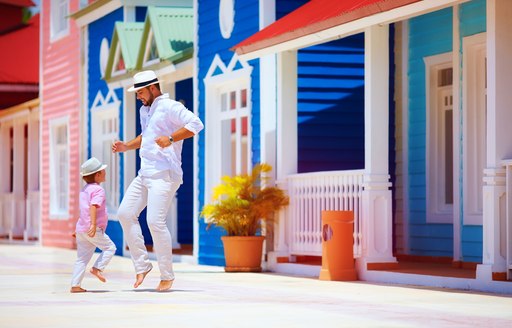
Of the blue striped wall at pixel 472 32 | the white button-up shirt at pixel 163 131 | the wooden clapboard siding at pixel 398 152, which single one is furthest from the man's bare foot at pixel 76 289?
the wooden clapboard siding at pixel 398 152

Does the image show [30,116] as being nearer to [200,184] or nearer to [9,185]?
[9,185]

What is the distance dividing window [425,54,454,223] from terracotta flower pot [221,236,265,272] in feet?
7.09

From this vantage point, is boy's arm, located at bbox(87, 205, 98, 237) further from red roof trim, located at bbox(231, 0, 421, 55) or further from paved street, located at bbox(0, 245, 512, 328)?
red roof trim, located at bbox(231, 0, 421, 55)

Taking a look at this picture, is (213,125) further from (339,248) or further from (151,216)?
(151,216)

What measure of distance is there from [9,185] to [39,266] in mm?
14799

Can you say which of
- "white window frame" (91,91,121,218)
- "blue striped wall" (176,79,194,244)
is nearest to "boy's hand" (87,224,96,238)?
"blue striped wall" (176,79,194,244)

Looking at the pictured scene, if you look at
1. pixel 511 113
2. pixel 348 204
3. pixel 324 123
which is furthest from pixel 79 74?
pixel 511 113

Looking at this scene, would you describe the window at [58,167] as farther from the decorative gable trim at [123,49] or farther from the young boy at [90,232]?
the young boy at [90,232]

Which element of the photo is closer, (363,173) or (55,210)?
(363,173)

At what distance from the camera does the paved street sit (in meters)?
8.51

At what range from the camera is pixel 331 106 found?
16344mm

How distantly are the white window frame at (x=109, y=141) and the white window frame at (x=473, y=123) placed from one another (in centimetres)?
880

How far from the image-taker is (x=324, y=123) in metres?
16.3

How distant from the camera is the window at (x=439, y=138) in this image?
51.1ft
